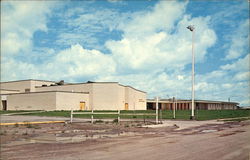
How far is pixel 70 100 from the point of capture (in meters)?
64.3

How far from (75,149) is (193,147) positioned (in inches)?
177

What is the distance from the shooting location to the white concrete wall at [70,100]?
61600mm

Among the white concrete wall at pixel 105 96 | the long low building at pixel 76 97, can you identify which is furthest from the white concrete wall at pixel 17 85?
the white concrete wall at pixel 105 96

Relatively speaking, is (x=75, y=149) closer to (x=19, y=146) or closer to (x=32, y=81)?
(x=19, y=146)

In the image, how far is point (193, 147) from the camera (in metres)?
11.2

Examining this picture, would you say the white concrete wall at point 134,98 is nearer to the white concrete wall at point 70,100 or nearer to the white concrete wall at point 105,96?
the white concrete wall at point 105,96

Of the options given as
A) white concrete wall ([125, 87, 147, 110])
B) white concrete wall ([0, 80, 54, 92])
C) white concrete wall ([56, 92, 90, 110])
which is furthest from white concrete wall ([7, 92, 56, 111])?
white concrete wall ([125, 87, 147, 110])

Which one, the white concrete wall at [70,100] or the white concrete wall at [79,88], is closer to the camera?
the white concrete wall at [70,100]

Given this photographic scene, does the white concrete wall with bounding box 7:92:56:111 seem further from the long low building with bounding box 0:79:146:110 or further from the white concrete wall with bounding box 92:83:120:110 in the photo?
the white concrete wall with bounding box 92:83:120:110

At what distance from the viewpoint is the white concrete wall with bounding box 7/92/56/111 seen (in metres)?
61.6

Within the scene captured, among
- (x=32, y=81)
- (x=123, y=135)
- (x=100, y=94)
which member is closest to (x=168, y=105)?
(x=100, y=94)

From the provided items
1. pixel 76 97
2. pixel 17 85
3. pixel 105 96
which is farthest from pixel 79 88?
pixel 17 85

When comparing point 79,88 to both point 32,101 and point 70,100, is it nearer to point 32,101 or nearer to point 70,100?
point 70,100

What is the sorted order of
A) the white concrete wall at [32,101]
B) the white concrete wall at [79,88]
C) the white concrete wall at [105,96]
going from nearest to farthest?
the white concrete wall at [32,101] → the white concrete wall at [105,96] → the white concrete wall at [79,88]
